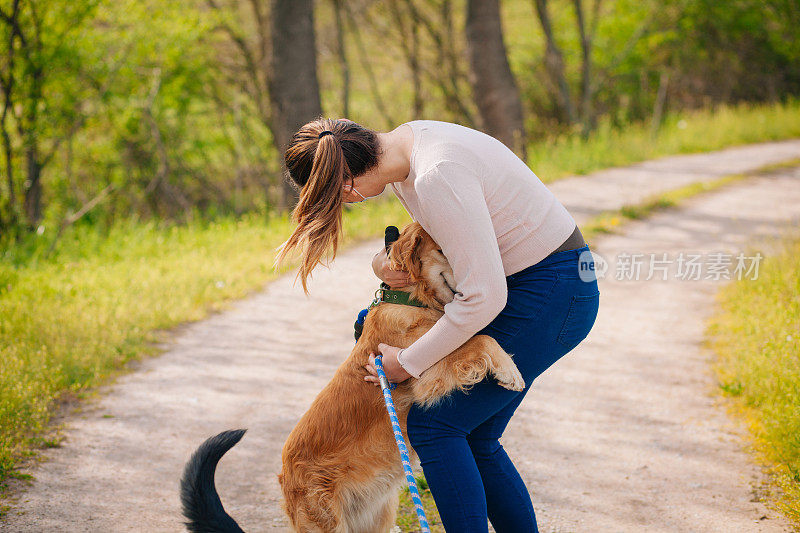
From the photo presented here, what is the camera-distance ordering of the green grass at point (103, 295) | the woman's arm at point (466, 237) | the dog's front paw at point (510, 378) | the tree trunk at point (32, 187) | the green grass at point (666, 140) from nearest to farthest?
the woman's arm at point (466, 237)
the dog's front paw at point (510, 378)
the green grass at point (103, 295)
the tree trunk at point (32, 187)
the green grass at point (666, 140)

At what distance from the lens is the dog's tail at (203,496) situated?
2.26 m

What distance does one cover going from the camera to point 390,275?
2.36 metres

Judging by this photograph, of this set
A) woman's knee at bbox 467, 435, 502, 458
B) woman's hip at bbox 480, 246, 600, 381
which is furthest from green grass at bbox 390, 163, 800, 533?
woman's knee at bbox 467, 435, 502, 458

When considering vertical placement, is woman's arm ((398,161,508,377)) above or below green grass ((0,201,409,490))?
above

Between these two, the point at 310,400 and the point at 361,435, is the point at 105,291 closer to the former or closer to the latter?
the point at 310,400

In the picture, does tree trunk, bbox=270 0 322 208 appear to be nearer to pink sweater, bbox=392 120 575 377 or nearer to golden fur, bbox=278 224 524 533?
golden fur, bbox=278 224 524 533

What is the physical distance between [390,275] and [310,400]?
6.80ft

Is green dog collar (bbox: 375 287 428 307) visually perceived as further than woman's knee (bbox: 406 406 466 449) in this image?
Yes

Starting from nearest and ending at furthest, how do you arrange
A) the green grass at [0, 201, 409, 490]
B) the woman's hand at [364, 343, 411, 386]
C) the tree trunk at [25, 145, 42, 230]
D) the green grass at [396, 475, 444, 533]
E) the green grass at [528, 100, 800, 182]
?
1. the woman's hand at [364, 343, 411, 386]
2. the green grass at [396, 475, 444, 533]
3. the green grass at [0, 201, 409, 490]
4. the tree trunk at [25, 145, 42, 230]
5. the green grass at [528, 100, 800, 182]

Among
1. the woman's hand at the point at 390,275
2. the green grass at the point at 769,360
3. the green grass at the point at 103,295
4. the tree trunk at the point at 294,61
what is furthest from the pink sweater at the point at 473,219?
the tree trunk at the point at 294,61

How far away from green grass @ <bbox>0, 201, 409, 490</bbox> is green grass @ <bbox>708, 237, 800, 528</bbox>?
3184 mm

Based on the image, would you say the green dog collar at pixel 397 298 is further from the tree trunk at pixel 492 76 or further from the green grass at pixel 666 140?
the tree trunk at pixel 492 76

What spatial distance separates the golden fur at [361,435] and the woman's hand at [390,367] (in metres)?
0.06

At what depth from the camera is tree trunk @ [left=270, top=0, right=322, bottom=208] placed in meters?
9.10
